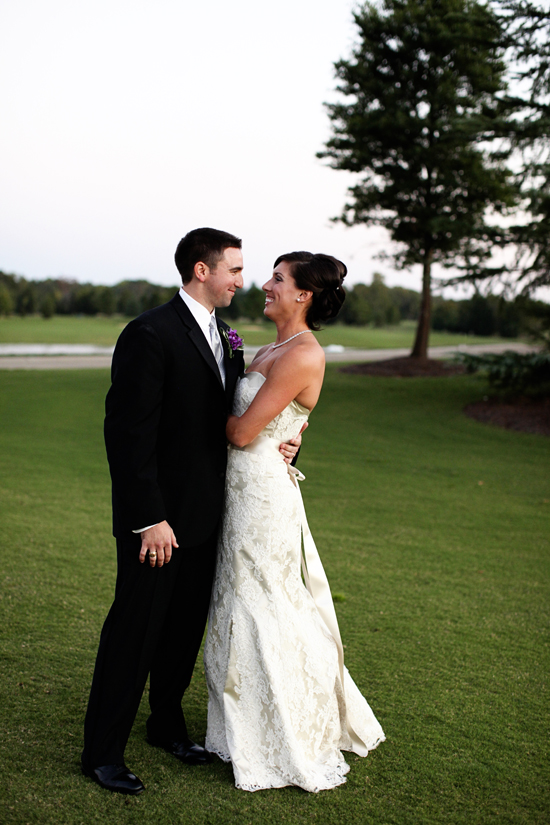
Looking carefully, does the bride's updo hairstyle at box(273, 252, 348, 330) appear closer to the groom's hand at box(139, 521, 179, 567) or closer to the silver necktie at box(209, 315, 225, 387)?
the silver necktie at box(209, 315, 225, 387)

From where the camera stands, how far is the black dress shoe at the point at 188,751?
3.02m

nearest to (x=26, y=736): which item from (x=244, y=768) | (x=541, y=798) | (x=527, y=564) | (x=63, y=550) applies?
(x=244, y=768)

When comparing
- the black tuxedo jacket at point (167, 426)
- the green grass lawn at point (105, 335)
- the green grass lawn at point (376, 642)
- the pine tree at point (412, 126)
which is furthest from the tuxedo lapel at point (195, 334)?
the green grass lawn at point (105, 335)

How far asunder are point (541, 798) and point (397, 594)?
2.29 m

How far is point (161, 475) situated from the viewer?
2.85 m

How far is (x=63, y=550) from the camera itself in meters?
5.71

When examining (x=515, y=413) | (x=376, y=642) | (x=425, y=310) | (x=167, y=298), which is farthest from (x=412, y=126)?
(x=167, y=298)

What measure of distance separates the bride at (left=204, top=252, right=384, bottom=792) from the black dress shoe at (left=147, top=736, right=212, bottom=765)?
2.0 inches

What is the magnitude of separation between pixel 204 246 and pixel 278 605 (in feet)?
5.27

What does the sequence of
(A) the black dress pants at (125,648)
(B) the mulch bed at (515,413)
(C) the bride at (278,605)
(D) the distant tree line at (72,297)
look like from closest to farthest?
(A) the black dress pants at (125,648) < (C) the bride at (278,605) < (B) the mulch bed at (515,413) < (D) the distant tree line at (72,297)

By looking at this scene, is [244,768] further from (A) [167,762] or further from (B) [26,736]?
(B) [26,736]

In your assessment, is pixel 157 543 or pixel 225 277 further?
pixel 225 277

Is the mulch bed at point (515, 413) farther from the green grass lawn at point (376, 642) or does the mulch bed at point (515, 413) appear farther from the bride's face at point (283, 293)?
the bride's face at point (283, 293)

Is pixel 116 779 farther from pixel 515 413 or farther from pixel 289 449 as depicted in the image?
pixel 515 413
